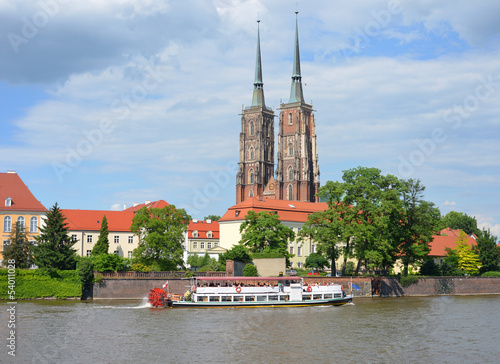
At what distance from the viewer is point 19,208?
271ft

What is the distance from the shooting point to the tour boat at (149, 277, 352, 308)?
2547 inches

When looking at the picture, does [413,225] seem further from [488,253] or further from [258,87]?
[258,87]

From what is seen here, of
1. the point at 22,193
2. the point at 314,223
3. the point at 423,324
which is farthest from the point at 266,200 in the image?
the point at 423,324

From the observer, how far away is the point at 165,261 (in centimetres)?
7994

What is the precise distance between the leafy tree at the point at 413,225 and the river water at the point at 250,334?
22.9 metres

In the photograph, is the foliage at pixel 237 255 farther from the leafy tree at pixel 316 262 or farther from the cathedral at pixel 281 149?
the cathedral at pixel 281 149

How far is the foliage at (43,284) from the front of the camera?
6788 centimetres

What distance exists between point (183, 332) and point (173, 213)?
36744mm

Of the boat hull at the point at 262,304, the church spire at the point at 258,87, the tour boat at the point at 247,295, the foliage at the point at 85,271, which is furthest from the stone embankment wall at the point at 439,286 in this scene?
the church spire at the point at 258,87

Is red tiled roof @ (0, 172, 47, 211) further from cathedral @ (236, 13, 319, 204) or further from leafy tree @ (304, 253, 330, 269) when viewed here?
cathedral @ (236, 13, 319, 204)

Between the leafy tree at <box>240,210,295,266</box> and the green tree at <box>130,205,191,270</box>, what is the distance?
13055 millimetres

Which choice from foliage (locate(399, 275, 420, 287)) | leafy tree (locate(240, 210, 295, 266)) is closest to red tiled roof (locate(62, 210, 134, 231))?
leafy tree (locate(240, 210, 295, 266))

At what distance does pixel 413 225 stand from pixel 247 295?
1243 inches

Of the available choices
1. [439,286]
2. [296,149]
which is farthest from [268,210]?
[296,149]
